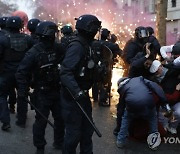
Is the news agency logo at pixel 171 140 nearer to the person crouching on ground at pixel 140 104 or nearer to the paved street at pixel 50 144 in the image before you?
the paved street at pixel 50 144

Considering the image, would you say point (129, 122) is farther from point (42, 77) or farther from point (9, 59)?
point (9, 59)

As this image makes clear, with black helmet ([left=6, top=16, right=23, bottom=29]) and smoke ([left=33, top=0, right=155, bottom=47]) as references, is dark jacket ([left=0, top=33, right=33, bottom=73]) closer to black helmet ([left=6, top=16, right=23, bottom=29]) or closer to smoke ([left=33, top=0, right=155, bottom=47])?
black helmet ([left=6, top=16, right=23, bottom=29])

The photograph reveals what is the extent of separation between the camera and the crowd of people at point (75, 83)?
4113mm

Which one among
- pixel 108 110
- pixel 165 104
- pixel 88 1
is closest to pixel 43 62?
pixel 165 104

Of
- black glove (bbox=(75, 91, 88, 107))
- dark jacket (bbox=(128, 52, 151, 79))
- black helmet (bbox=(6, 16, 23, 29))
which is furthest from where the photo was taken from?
black helmet (bbox=(6, 16, 23, 29))

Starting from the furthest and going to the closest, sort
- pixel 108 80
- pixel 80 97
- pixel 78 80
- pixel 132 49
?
pixel 108 80 < pixel 132 49 < pixel 78 80 < pixel 80 97

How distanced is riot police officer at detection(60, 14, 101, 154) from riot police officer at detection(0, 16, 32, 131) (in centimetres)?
189

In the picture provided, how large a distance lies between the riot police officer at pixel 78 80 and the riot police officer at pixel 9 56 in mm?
1888

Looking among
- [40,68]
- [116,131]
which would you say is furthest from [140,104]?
[40,68]

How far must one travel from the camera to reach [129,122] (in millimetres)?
5277

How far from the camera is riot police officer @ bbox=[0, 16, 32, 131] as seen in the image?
5801 mm

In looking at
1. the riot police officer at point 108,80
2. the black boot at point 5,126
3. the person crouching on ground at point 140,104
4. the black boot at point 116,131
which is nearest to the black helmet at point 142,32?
the riot police officer at point 108,80

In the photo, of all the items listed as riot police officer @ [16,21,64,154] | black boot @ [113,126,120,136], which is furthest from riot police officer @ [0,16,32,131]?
black boot @ [113,126,120,136]

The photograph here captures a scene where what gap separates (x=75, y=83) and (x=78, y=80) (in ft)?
0.80
